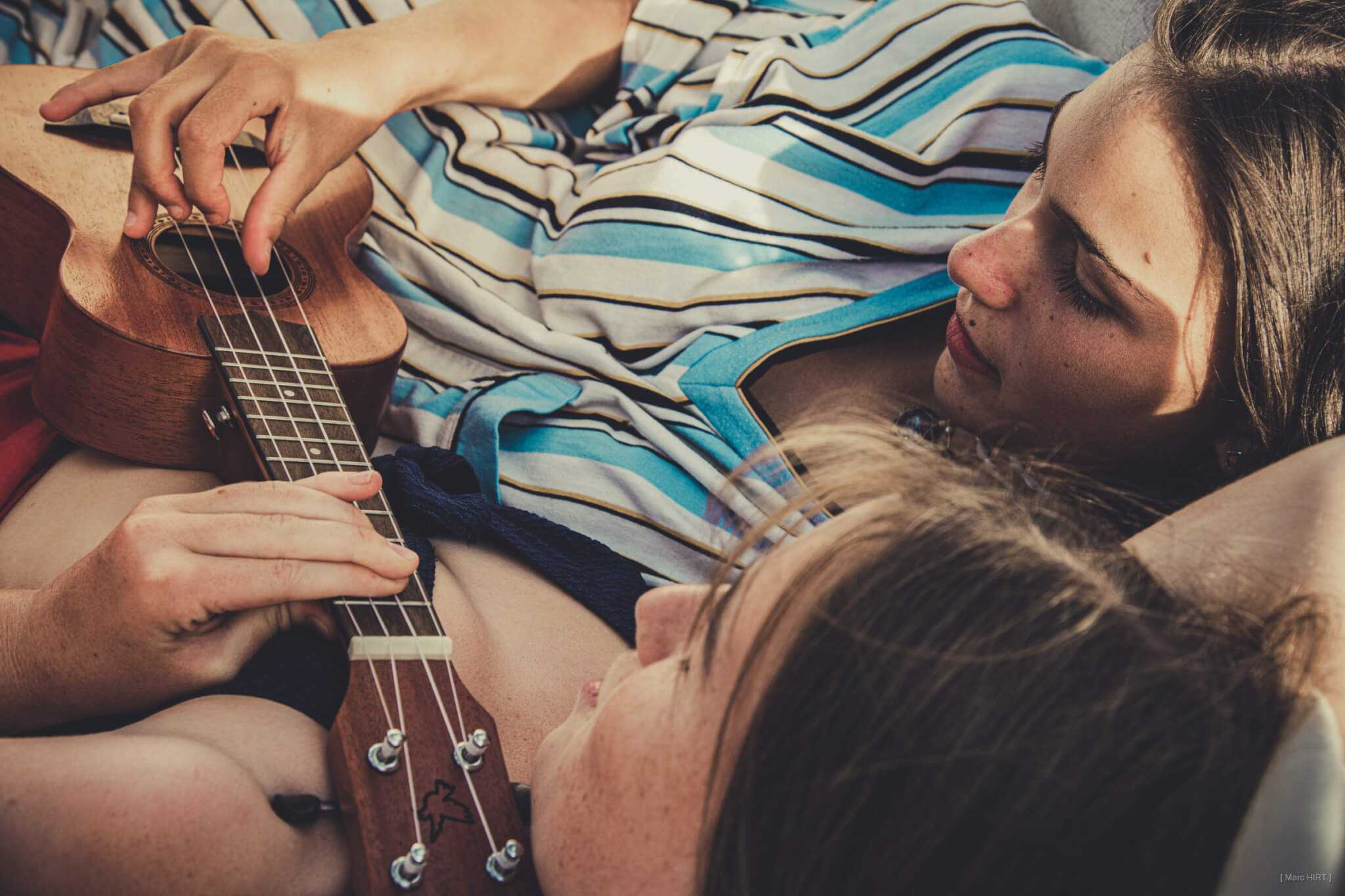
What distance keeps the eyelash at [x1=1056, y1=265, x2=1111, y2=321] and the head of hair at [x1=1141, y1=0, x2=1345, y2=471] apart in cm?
10

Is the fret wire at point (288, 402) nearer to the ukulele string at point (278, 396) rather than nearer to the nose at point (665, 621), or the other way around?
the ukulele string at point (278, 396)

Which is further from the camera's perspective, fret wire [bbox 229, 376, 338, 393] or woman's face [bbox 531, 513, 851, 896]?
fret wire [bbox 229, 376, 338, 393]

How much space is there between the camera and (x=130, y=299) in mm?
850

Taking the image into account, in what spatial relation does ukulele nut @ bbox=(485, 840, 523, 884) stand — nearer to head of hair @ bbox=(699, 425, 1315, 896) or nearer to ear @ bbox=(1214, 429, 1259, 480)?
head of hair @ bbox=(699, 425, 1315, 896)

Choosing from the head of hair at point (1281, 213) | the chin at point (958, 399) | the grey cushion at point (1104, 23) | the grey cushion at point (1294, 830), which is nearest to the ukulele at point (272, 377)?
the grey cushion at point (1294, 830)

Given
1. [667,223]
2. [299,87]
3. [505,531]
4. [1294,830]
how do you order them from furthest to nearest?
[667,223] → [299,87] → [505,531] → [1294,830]

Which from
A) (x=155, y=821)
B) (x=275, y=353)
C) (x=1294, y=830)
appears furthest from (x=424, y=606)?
(x=1294, y=830)

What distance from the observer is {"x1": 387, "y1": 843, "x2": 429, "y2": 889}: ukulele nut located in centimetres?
51

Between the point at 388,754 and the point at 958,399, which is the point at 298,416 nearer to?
the point at 388,754

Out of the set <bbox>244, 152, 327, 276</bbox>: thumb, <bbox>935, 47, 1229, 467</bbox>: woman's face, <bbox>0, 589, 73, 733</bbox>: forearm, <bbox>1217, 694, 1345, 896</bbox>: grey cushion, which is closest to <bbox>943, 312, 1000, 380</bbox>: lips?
<bbox>935, 47, 1229, 467</bbox>: woman's face

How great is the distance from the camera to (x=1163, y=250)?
72cm

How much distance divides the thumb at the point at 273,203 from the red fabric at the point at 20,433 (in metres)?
0.26

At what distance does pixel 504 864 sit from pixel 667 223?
0.84 metres

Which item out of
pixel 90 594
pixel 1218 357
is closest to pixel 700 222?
pixel 1218 357
